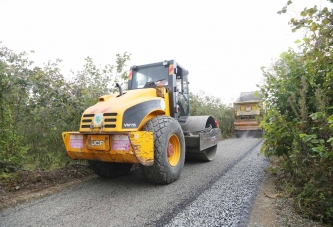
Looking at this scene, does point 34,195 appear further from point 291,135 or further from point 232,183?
point 291,135

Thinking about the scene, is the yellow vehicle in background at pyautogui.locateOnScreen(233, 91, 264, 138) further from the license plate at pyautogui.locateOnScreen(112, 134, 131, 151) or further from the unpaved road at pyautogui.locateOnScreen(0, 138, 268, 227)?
the license plate at pyautogui.locateOnScreen(112, 134, 131, 151)

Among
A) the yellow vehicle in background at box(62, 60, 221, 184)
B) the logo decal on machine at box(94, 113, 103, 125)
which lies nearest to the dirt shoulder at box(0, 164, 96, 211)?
the yellow vehicle in background at box(62, 60, 221, 184)

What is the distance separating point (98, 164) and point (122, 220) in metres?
1.82

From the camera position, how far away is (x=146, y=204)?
2900 millimetres

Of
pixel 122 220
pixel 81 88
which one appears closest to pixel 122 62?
pixel 81 88

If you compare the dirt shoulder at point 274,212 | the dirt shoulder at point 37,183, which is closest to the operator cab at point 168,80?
the dirt shoulder at point 37,183

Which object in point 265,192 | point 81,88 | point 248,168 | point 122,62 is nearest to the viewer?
point 265,192

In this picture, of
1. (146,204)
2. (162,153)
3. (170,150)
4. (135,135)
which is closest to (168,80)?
(170,150)

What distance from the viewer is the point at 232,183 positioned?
364cm

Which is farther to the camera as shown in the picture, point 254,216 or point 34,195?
point 34,195

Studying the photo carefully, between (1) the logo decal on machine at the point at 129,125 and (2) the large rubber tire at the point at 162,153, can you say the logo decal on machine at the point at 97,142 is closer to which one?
(1) the logo decal on machine at the point at 129,125

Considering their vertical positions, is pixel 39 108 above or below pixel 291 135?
above

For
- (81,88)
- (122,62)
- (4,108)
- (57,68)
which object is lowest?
(4,108)

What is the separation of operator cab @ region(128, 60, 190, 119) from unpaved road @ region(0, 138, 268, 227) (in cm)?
167
